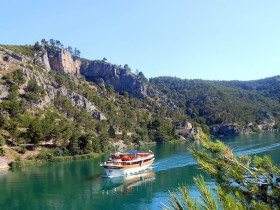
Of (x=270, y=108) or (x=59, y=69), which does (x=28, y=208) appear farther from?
(x=270, y=108)

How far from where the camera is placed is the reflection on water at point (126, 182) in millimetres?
32031

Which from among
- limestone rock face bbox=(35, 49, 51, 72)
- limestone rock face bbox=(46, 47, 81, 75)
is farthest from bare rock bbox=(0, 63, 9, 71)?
limestone rock face bbox=(46, 47, 81, 75)

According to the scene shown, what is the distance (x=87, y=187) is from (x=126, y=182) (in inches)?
241

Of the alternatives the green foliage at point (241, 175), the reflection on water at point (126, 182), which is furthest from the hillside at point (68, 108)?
the reflection on water at point (126, 182)

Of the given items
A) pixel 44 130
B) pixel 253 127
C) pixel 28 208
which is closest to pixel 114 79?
pixel 253 127

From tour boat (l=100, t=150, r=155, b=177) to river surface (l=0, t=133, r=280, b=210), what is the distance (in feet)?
5.35

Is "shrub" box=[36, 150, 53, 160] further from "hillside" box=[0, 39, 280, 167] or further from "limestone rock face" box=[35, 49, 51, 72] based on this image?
"limestone rock face" box=[35, 49, 51, 72]

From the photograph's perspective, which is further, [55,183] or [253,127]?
[253,127]

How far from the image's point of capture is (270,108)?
179m

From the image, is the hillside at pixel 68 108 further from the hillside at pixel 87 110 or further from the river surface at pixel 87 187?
the river surface at pixel 87 187

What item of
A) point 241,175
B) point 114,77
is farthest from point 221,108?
point 241,175

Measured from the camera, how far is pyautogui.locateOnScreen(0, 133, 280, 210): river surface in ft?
87.8

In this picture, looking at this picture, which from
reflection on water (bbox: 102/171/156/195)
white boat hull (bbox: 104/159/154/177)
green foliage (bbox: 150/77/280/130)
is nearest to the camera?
reflection on water (bbox: 102/171/156/195)

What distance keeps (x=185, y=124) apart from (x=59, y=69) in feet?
252
